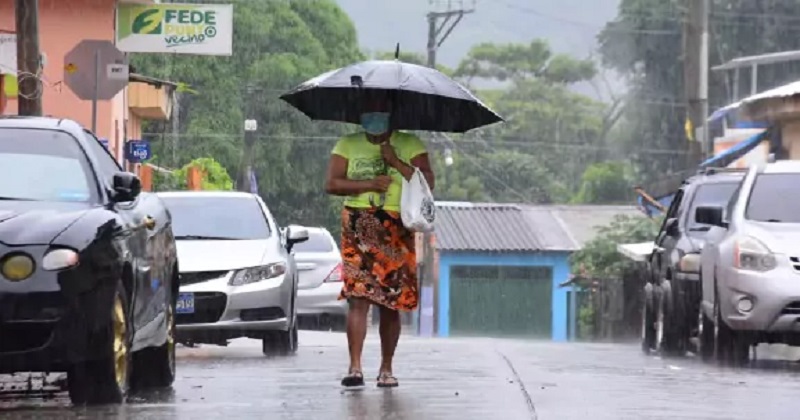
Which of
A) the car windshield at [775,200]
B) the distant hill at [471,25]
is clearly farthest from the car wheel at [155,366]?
the distant hill at [471,25]

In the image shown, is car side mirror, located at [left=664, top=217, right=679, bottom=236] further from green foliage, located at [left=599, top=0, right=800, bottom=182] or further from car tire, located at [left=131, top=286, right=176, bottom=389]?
green foliage, located at [left=599, top=0, right=800, bottom=182]

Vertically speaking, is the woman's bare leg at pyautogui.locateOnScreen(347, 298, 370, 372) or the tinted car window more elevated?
the tinted car window

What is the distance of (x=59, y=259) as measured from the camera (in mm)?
8773

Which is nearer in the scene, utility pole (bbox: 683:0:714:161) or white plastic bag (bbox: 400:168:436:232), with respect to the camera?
white plastic bag (bbox: 400:168:436:232)

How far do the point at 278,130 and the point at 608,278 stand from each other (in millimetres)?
16259

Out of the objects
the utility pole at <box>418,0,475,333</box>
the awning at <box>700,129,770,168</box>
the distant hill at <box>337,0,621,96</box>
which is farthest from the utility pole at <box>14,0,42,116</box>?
the distant hill at <box>337,0,621,96</box>

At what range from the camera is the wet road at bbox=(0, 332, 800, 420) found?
30.2ft

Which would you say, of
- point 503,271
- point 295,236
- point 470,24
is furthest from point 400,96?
point 470,24

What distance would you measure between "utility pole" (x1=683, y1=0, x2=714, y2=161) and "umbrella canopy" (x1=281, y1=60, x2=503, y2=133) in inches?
839

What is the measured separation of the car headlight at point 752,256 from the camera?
46.3ft

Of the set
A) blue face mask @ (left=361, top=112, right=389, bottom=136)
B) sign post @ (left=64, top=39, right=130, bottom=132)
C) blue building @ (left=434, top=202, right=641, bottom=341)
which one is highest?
sign post @ (left=64, top=39, right=130, bottom=132)

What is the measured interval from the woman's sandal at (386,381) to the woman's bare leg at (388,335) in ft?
0.10

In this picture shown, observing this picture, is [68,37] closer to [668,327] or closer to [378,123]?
[668,327]

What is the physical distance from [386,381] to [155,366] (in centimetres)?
136
